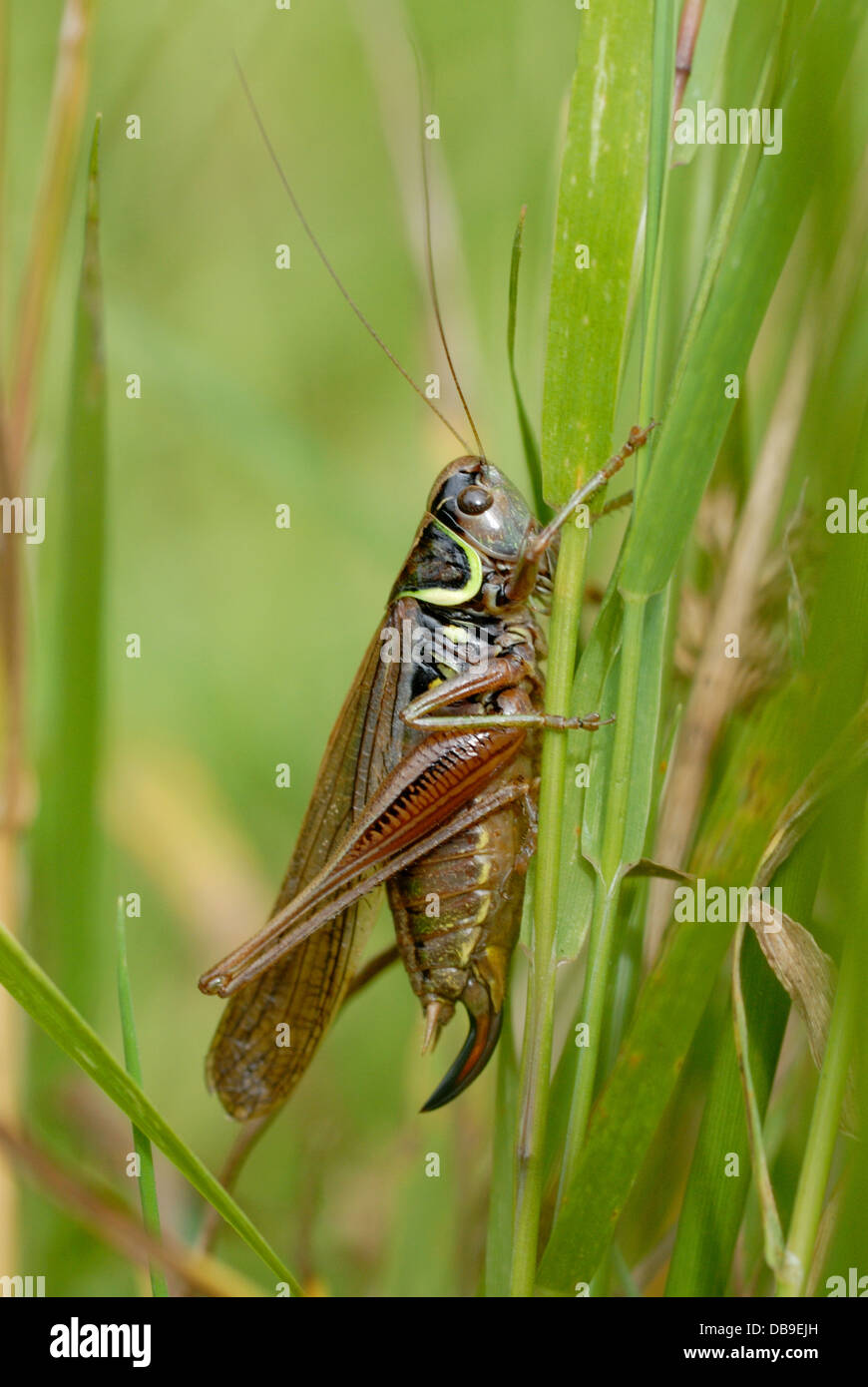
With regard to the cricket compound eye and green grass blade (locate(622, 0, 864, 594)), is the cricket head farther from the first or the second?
green grass blade (locate(622, 0, 864, 594))

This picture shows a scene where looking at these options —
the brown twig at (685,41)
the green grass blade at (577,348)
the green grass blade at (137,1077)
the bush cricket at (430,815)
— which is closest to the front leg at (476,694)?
the bush cricket at (430,815)

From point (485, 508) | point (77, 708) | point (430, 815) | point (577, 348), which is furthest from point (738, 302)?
point (77, 708)

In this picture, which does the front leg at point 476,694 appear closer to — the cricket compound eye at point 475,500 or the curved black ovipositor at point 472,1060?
the cricket compound eye at point 475,500

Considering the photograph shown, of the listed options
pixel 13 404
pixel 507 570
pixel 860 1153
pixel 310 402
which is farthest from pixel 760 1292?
pixel 310 402

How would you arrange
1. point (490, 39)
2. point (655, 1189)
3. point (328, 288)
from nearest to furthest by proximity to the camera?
point (655, 1189), point (490, 39), point (328, 288)

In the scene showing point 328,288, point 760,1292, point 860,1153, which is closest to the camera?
point 860,1153

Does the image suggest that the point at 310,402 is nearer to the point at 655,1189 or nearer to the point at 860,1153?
the point at 655,1189

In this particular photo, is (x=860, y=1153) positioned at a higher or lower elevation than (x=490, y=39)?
lower
